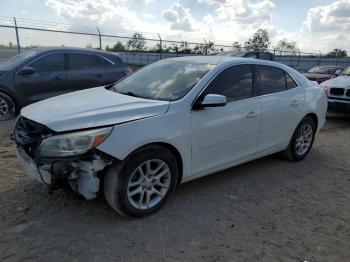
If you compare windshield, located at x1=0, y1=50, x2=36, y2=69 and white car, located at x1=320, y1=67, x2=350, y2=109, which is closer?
windshield, located at x1=0, y1=50, x2=36, y2=69

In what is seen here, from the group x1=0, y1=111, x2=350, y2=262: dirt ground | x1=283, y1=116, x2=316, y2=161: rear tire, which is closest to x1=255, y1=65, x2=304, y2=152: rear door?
x1=283, y1=116, x2=316, y2=161: rear tire

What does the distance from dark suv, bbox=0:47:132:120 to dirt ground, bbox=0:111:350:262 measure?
3.12 metres

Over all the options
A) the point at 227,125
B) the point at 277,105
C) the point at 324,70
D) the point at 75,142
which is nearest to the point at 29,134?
the point at 75,142

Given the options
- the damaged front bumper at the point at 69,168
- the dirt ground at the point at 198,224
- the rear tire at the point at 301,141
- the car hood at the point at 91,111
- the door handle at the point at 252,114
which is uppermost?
the car hood at the point at 91,111

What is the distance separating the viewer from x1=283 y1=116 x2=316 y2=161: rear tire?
18.5 ft

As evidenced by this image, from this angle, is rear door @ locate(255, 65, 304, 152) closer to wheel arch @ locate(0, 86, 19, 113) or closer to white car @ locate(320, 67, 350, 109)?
white car @ locate(320, 67, 350, 109)

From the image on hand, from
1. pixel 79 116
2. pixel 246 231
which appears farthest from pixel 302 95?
pixel 79 116

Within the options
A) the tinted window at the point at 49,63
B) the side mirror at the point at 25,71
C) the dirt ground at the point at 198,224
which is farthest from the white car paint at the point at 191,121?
the tinted window at the point at 49,63

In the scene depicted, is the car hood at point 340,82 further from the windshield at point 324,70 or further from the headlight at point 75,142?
the headlight at point 75,142

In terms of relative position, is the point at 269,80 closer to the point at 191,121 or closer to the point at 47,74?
the point at 191,121

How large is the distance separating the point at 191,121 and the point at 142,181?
2.70 feet

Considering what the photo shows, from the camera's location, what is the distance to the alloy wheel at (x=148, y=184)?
12.0 feet

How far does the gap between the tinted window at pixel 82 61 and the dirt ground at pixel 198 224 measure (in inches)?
151

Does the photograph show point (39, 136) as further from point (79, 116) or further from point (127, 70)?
point (127, 70)
